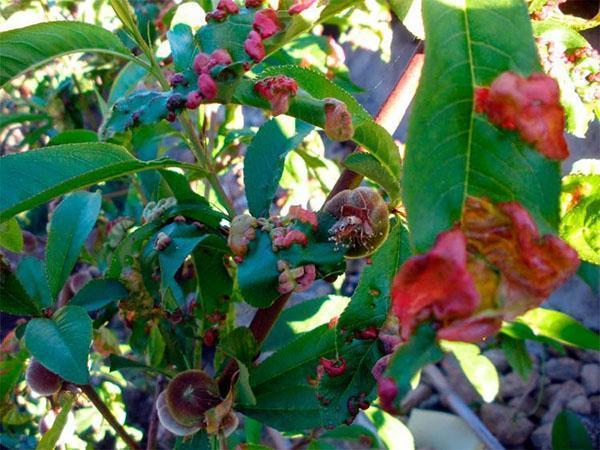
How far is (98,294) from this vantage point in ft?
2.95

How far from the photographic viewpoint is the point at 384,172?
668 millimetres

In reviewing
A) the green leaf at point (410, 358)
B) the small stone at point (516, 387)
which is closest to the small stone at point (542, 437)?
the small stone at point (516, 387)

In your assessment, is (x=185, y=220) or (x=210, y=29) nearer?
(x=210, y=29)

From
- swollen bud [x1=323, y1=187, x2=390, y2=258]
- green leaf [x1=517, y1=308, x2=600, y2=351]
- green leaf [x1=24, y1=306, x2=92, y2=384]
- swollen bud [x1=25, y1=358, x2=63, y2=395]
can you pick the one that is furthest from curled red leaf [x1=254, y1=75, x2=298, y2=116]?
green leaf [x1=517, y1=308, x2=600, y2=351]

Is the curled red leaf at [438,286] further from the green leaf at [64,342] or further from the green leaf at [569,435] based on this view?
the green leaf at [569,435]

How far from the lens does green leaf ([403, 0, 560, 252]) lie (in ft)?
1.44

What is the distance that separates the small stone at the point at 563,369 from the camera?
2314 mm

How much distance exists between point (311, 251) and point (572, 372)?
1.93m

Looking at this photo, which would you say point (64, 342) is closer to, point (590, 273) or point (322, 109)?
point (322, 109)

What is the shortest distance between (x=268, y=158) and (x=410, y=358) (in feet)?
1.61

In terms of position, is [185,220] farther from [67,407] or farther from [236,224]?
[67,407]

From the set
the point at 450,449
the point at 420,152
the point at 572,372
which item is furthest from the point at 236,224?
the point at 572,372

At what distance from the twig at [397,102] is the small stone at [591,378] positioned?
1.78 m

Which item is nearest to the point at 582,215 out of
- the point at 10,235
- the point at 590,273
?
the point at 10,235
